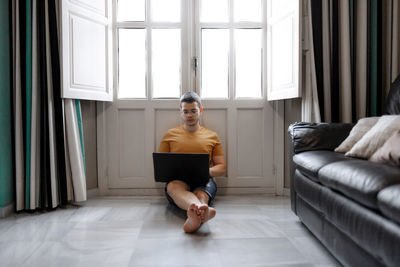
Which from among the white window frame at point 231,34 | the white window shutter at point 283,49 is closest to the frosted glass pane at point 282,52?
the white window shutter at point 283,49

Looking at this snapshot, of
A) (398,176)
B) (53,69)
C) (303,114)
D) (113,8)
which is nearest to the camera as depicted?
(398,176)

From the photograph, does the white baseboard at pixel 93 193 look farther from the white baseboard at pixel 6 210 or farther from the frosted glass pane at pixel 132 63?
the frosted glass pane at pixel 132 63

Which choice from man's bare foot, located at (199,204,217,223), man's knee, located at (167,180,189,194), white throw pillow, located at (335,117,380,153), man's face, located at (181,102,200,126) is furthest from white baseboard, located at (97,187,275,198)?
white throw pillow, located at (335,117,380,153)

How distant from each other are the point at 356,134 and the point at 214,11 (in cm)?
168

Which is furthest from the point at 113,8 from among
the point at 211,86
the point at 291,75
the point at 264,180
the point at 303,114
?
the point at 264,180

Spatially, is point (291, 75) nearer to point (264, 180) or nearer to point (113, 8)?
point (264, 180)

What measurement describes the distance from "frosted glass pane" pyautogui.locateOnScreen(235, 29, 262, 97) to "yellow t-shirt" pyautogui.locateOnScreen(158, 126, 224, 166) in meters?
0.55

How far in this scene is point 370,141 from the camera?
58.4 inches

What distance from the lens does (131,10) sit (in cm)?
266

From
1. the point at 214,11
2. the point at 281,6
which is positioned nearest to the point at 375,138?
the point at 281,6

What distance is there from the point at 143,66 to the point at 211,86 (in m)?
0.66

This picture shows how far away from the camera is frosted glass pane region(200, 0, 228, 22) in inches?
104

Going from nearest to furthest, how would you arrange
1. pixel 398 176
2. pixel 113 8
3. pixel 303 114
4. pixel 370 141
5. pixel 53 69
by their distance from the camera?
pixel 398 176, pixel 370 141, pixel 53 69, pixel 303 114, pixel 113 8

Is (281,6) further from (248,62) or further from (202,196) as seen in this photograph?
(202,196)
